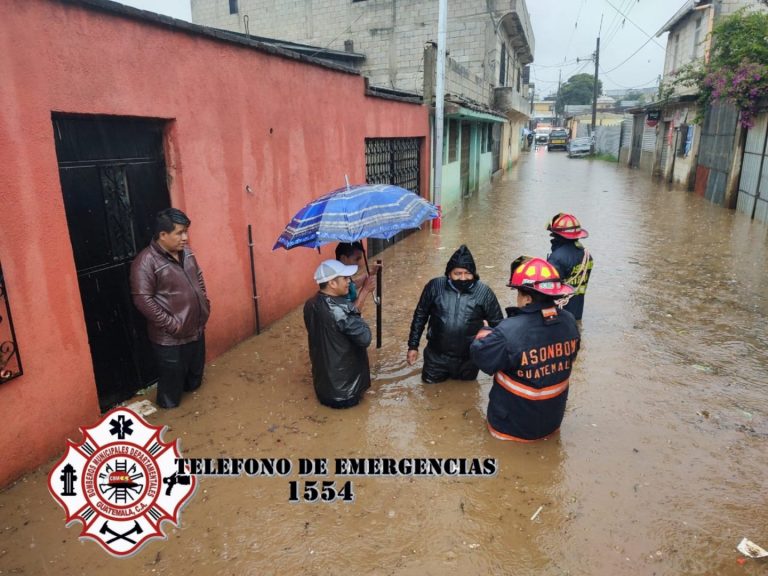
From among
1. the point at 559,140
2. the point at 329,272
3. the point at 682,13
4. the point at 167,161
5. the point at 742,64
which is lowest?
the point at 329,272

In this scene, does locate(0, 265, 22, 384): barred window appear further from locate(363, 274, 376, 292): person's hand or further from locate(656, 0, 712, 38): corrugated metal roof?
locate(656, 0, 712, 38): corrugated metal roof

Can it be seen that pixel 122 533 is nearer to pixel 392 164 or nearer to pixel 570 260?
pixel 570 260

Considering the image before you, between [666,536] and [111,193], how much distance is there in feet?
15.2

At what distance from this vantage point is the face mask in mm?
4328

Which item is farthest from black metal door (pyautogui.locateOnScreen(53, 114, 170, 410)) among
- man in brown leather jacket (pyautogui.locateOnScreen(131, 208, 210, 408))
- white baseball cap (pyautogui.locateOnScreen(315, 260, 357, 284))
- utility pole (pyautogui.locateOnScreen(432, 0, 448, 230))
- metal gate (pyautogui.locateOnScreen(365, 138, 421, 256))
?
utility pole (pyautogui.locateOnScreen(432, 0, 448, 230))

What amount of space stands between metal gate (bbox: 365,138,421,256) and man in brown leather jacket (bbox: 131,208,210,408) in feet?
18.7

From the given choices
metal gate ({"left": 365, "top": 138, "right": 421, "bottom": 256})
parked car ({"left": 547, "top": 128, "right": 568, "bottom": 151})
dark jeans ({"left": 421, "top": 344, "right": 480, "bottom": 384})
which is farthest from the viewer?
parked car ({"left": 547, "top": 128, "right": 568, "bottom": 151})

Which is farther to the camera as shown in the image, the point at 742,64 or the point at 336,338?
the point at 742,64

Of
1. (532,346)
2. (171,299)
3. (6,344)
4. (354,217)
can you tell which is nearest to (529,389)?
(532,346)

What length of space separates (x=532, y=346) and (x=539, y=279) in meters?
0.44

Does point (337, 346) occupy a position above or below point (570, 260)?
below

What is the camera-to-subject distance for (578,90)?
98.2 meters

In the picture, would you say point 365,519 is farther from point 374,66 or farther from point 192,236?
point 374,66

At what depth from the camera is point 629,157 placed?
32.1 m
